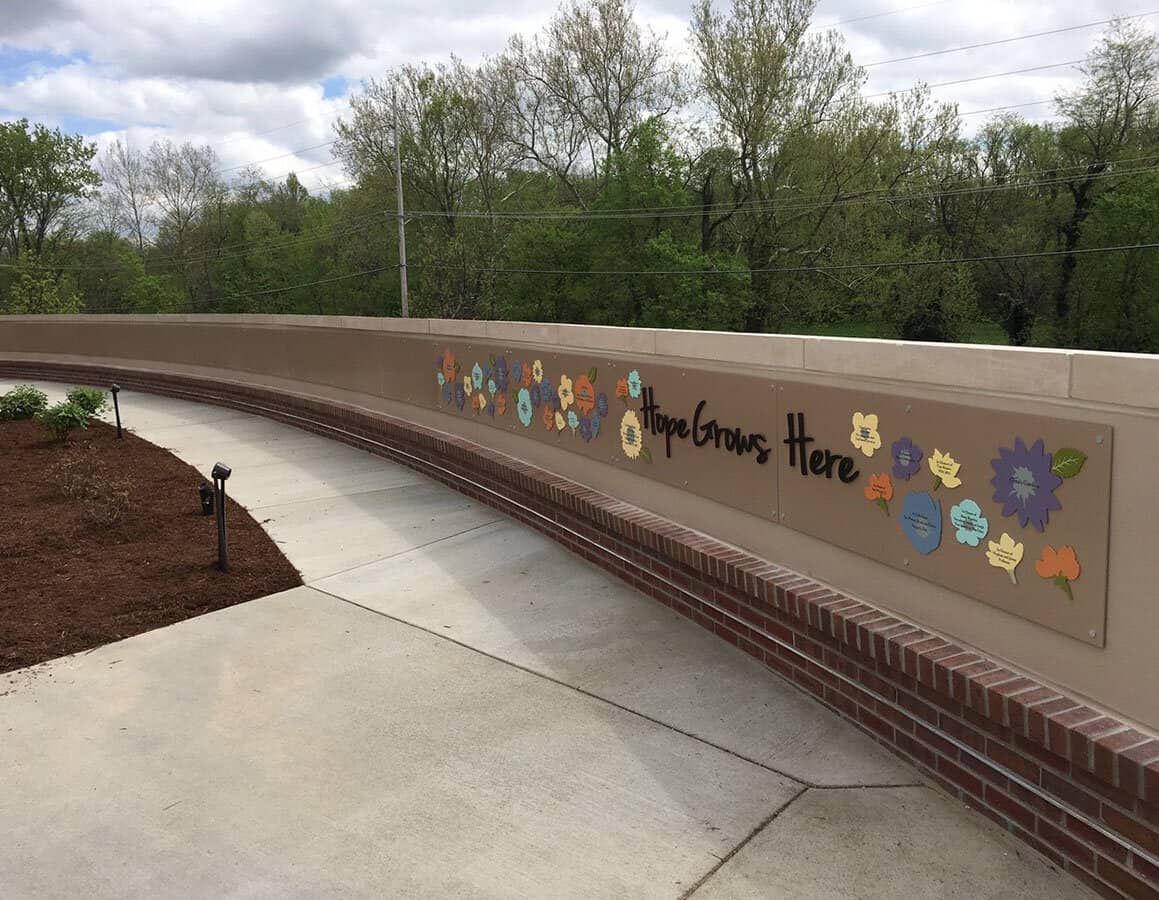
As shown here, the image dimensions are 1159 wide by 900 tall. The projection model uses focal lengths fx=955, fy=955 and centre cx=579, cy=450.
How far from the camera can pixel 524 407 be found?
8.09 meters

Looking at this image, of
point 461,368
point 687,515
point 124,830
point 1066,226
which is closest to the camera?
point 124,830

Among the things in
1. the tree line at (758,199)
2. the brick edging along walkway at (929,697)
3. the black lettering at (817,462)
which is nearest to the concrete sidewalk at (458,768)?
the brick edging along walkway at (929,697)

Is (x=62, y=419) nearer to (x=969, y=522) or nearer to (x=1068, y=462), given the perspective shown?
(x=969, y=522)

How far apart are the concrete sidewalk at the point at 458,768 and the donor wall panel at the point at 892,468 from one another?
0.85 meters

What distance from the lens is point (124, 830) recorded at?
3.65 metres

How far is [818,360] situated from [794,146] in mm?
42448

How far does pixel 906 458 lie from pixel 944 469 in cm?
22

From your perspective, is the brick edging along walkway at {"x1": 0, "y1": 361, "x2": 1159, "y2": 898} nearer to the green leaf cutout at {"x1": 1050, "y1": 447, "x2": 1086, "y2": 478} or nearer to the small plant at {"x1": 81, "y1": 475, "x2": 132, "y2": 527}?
the green leaf cutout at {"x1": 1050, "y1": 447, "x2": 1086, "y2": 478}

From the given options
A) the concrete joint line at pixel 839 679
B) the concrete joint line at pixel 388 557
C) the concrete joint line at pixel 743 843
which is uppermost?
the concrete joint line at pixel 839 679

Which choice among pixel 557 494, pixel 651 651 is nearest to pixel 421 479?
pixel 557 494

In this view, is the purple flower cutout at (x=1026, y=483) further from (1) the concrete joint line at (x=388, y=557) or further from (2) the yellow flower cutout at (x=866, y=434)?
(1) the concrete joint line at (x=388, y=557)

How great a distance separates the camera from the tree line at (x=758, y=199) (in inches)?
1666

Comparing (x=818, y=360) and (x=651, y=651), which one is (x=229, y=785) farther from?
(x=818, y=360)

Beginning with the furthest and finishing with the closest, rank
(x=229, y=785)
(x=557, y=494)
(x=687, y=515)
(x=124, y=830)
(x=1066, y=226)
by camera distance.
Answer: (x=1066, y=226) < (x=557, y=494) < (x=687, y=515) < (x=229, y=785) < (x=124, y=830)
